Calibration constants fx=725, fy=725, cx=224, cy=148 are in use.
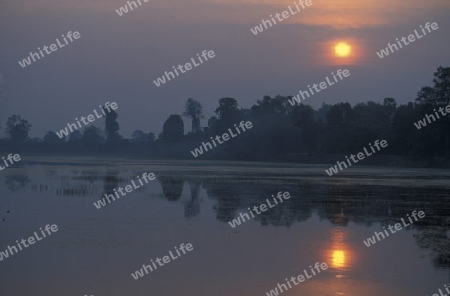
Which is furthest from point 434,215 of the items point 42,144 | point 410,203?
point 42,144

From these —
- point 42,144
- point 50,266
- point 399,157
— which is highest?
point 42,144

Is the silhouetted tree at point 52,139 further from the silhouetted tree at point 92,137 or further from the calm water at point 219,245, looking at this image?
the calm water at point 219,245

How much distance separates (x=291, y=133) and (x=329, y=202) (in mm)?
67875

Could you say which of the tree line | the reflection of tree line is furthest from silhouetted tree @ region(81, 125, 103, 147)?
the reflection of tree line

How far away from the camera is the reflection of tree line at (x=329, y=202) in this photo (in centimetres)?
1998

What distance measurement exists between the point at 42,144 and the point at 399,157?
91.8m

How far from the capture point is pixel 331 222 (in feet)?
66.8

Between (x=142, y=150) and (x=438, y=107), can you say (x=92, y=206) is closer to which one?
(x=438, y=107)

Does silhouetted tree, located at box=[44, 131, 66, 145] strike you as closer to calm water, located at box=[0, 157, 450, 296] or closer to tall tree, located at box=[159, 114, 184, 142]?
tall tree, located at box=[159, 114, 184, 142]

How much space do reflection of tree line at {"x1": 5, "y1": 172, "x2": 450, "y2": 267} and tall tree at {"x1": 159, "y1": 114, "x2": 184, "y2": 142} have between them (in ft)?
278

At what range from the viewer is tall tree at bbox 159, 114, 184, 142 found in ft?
401

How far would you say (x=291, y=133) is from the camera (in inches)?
3691

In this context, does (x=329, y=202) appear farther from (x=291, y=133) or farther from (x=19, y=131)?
(x=19, y=131)

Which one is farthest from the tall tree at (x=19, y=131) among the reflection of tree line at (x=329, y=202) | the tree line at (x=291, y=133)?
the reflection of tree line at (x=329, y=202)
